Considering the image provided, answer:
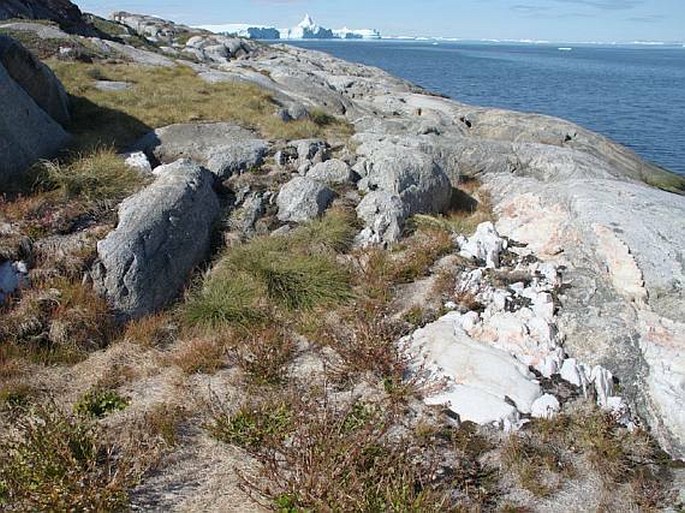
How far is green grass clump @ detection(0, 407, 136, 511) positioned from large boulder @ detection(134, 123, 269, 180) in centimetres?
809

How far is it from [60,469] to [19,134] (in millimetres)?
8827

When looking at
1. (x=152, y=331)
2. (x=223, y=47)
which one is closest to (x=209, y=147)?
(x=152, y=331)

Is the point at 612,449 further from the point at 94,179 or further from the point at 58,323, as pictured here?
the point at 94,179

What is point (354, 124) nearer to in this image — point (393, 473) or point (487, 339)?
point (487, 339)

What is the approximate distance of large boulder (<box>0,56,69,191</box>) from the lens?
35.9 ft

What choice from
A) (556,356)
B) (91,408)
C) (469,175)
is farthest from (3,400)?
(469,175)

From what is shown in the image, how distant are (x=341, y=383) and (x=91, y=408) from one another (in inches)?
122

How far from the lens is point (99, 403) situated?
6.68 m

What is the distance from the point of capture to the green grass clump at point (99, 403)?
654 cm

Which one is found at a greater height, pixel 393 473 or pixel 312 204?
pixel 312 204

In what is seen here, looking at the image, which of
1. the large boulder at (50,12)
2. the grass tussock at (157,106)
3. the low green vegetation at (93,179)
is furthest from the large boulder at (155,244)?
the large boulder at (50,12)

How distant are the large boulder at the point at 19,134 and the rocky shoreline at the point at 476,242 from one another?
43mm

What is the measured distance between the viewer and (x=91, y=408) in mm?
6582

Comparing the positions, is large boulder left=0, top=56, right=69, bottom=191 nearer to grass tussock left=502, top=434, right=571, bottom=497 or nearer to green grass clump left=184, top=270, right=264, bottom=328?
green grass clump left=184, top=270, right=264, bottom=328
